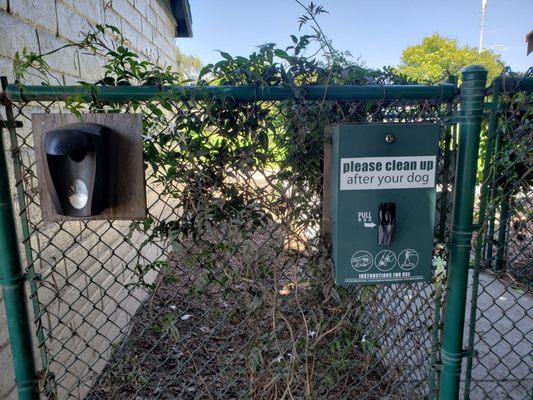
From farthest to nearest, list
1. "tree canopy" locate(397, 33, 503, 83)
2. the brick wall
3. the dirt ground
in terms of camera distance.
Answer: "tree canopy" locate(397, 33, 503, 83) < the brick wall < the dirt ground

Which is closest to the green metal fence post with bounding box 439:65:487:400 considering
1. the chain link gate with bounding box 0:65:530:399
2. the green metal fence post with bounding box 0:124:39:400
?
the chain link gate with bounding box 0:65:530:399

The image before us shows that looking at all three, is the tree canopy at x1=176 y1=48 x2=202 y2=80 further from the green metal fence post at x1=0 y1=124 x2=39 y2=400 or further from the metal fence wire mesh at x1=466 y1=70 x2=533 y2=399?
the metal fence wire mesh at x1=466 y1=70 x2=533 y2=399

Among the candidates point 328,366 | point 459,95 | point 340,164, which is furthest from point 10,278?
point 459,95

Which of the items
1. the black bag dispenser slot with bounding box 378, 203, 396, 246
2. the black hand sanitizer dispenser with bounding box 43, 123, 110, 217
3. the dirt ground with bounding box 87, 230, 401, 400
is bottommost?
the dirt ground with bounding box 87, 230, 401, 400

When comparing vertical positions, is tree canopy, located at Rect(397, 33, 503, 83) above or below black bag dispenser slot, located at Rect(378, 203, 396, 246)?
above

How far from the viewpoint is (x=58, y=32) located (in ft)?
8.29

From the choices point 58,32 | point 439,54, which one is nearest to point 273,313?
point 58,32

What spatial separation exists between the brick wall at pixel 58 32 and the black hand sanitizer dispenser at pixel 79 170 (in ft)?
2.03

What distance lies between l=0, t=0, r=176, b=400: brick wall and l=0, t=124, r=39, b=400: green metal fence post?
0.33 m

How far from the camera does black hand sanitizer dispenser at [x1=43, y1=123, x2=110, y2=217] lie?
1.37 m

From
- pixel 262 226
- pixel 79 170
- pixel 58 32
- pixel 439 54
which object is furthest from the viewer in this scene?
pixel 439 54

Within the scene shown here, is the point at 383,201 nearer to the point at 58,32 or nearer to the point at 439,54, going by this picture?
the point at 58,32

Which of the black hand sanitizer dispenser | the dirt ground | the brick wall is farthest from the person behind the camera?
the brick wall

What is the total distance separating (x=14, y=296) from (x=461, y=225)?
1699 millimetres
